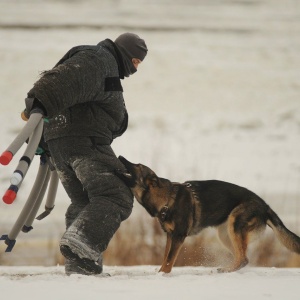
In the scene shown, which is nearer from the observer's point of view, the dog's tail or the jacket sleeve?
the jacket sleeve

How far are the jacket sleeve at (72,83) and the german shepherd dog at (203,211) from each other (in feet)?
2.65

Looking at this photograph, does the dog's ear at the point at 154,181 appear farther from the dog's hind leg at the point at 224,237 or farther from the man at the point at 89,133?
the dog's hind leg at the point at 224,237

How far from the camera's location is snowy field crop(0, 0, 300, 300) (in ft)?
37.2

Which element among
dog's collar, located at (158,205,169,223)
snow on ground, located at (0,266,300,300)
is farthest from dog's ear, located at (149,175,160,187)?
snow on ground, located at (0,266,300,300)

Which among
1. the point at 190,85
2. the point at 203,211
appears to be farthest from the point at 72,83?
the point at 190,85

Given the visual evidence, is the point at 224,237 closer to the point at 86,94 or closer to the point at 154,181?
the point at 154,181

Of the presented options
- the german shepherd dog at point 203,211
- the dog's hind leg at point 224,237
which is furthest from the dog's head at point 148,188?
the dog's hind leg at point 224,237

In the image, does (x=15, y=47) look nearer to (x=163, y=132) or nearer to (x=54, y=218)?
(x=163, y=132)

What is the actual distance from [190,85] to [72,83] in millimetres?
12314

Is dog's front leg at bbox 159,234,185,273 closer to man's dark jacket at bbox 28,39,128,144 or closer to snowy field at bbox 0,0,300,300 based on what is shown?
man's dark jacket at bbox 28,39,128,144

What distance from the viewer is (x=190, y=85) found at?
16297 millimetres

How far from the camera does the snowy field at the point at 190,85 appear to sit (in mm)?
11352

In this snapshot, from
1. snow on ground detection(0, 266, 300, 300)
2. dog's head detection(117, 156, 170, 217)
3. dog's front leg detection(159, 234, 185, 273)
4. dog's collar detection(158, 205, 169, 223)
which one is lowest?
dog's front leg detection(159, 234, 185, 273)

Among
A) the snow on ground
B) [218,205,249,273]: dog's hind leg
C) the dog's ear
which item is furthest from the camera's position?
[218,205,249,273]: dog's hind leg
